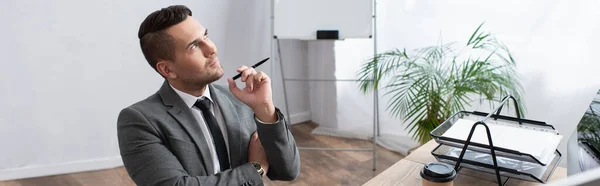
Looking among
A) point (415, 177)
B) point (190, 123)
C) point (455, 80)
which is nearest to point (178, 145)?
point (190, 123)

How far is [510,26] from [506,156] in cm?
166

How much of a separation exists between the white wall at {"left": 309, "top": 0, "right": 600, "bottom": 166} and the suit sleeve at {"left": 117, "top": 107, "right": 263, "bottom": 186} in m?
1.87

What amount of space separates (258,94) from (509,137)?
0.62 meters

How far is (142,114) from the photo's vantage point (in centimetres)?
126

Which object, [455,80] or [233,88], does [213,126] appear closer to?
[233,88]

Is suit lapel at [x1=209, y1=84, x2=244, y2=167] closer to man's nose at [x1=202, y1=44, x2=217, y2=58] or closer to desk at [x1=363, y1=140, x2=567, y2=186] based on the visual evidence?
man's nose at [x1=202, y1=44, x2=217, y2=58]

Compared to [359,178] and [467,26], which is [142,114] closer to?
[359,178]

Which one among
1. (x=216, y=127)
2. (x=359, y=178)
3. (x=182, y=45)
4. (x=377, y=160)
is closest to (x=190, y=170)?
(x=216, y=127)

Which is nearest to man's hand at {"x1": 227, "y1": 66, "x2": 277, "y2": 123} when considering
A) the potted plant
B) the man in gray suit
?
the man in gray suit

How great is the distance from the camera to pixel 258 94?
4.30ft

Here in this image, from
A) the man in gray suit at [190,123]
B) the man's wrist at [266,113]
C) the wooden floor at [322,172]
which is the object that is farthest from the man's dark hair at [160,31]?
the wooden floor at [322,172]

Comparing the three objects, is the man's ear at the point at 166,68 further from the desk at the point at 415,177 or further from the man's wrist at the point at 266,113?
the desk at the point at 415,177

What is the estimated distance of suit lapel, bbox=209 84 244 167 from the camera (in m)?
1.40

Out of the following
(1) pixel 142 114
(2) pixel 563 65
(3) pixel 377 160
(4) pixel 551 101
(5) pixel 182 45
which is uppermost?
(5) pixel 182 45
